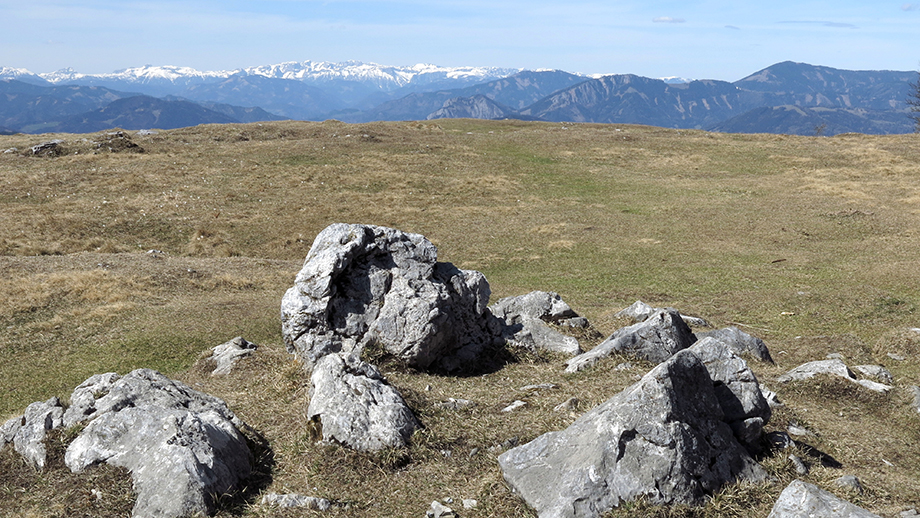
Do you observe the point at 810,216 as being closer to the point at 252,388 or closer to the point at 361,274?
the point at 361,274

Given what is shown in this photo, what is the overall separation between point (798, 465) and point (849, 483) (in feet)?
2.54

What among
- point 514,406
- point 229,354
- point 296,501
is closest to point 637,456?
point 514,406

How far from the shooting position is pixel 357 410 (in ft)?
37.5

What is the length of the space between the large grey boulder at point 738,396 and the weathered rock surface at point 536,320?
616 centimetres

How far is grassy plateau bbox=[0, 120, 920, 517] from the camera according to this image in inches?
429

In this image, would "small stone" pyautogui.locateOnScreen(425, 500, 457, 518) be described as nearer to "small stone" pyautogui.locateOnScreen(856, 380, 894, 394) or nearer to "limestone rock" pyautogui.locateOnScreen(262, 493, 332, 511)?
"limestone rock" pyautogui.locateOnScreen(262, 493, 332, 511)

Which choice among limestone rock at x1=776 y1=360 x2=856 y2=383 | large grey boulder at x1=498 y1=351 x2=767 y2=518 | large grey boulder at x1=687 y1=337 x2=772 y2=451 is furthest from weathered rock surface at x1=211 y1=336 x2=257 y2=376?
limestone rock at x1=776 y1=360 x2=856 y2=383

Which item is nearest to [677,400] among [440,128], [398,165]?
[398,165]

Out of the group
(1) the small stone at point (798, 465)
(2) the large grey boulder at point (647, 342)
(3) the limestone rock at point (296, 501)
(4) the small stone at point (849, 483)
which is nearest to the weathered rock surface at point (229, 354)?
(3) the limestone rock at point (296, 501)

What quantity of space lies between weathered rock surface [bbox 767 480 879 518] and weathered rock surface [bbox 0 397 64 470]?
477 inches

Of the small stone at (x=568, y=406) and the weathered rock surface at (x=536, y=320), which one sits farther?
the weathered rock surface at (x=536, y=320)

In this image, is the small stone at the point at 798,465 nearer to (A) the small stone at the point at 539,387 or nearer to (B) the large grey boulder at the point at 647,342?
(A) the small stone at the point at 539,387

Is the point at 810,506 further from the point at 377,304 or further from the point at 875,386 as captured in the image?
the point at 377,304

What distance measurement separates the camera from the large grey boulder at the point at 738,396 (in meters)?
11.1
